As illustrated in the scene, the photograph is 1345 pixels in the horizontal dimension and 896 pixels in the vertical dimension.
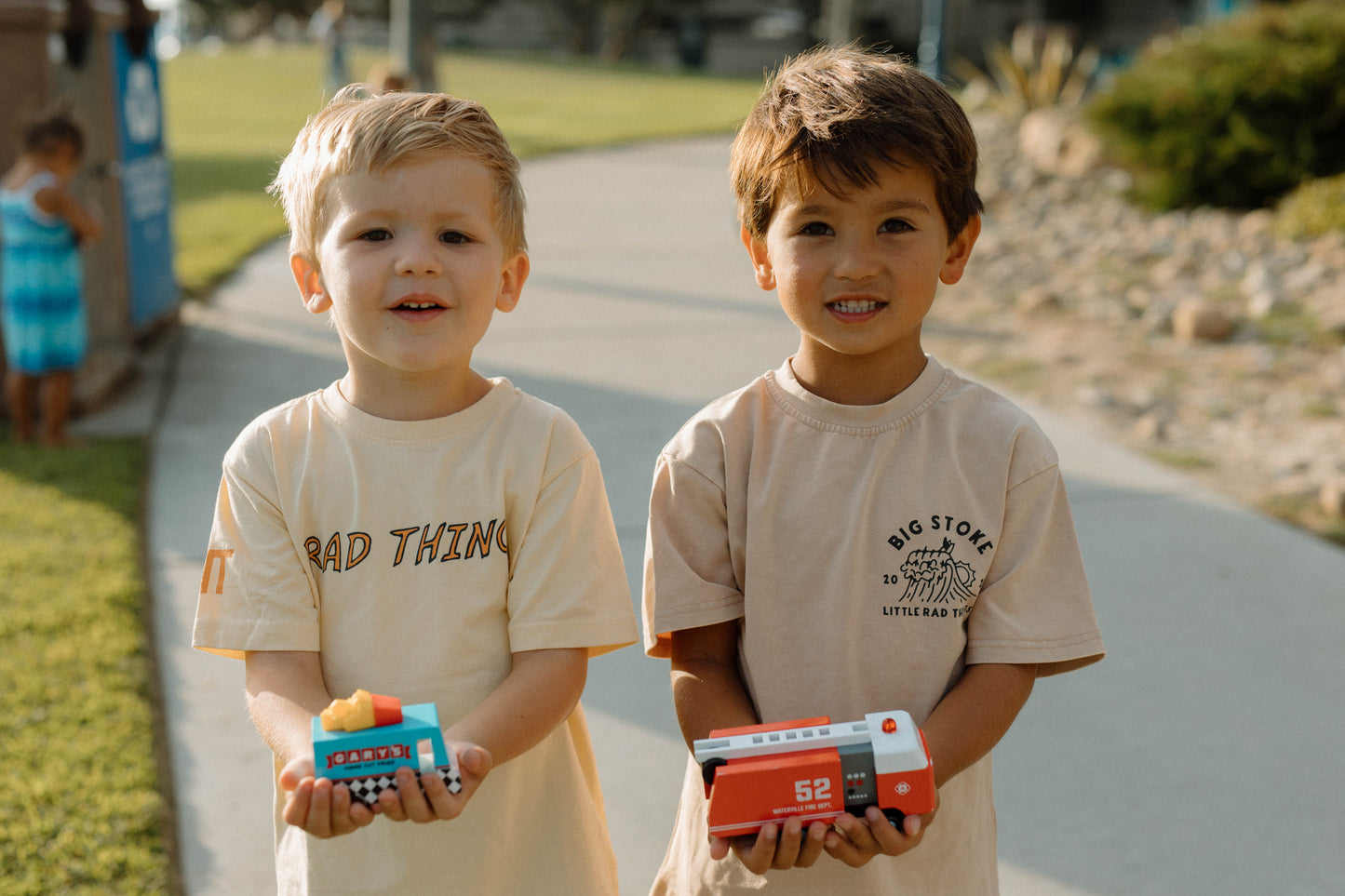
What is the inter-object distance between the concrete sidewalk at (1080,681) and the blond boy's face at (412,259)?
4.82 ft

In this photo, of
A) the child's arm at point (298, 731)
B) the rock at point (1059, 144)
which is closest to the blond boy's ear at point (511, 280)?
the child's arm at point (298, 731)

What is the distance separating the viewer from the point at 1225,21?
10.4 m

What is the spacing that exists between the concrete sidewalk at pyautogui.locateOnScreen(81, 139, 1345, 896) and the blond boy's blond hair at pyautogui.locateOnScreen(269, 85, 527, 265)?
1518 mm

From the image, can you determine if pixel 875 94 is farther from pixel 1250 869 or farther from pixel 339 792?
pixel 1250 869

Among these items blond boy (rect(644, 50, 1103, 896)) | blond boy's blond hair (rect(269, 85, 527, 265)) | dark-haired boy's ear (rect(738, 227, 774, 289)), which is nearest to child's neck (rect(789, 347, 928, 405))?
blond boy (rect(644, 50, 1103, 896))

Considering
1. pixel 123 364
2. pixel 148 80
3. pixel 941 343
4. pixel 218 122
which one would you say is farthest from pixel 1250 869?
pixel 218 122

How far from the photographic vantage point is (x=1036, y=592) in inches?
65.4

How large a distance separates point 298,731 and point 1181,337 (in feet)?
19.5

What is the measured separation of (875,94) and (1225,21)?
1022cm

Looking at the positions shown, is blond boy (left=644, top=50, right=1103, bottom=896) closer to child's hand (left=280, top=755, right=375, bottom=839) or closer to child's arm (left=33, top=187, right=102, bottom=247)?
child's hand (left=280, top=755, right=375, bottom=839)

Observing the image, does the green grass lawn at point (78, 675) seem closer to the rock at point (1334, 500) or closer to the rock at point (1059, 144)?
the rock at point (1334, 500)

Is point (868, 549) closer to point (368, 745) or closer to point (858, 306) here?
point (858, 306)

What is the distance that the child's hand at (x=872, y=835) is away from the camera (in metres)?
1.41

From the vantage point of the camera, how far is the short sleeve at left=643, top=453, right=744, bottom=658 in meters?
1.67
